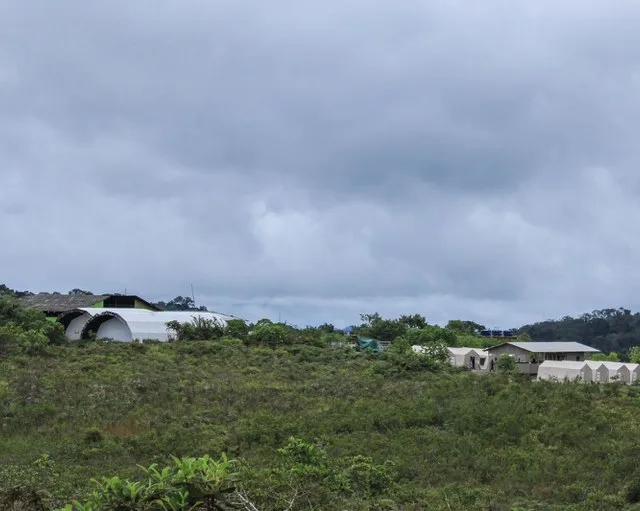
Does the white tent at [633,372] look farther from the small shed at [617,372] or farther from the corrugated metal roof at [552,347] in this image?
the corrugated metal roof at [552,347]

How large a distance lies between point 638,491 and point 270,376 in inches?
545

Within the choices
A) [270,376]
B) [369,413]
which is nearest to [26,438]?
[369,413]

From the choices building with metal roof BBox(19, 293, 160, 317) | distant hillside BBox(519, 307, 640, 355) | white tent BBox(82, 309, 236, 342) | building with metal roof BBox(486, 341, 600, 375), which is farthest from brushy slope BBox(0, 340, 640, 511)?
distant hillside BBox(519, 307, 640, 355)

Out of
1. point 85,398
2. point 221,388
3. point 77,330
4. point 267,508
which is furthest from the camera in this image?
point 77,330

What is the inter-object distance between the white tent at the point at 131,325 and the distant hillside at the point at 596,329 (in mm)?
54032

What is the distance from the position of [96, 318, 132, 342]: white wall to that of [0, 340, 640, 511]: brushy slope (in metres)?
12.2

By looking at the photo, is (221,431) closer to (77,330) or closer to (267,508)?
(267,508)

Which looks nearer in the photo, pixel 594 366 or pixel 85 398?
pixel 85 398

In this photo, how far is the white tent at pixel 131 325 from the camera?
3544cm

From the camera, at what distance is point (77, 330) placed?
3784 cm

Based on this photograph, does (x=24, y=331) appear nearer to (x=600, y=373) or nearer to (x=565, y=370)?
(x=565, y=370)

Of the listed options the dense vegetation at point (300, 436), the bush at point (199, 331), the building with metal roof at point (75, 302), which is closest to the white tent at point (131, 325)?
the bush at point (199, 331)

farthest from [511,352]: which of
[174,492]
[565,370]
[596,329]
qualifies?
[596,329]

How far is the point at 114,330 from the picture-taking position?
36719 millimetres
